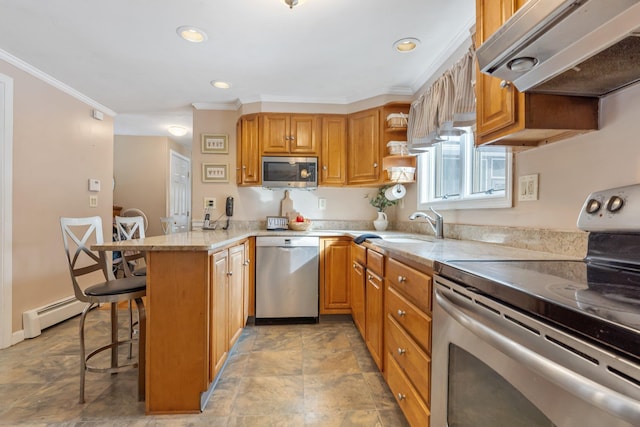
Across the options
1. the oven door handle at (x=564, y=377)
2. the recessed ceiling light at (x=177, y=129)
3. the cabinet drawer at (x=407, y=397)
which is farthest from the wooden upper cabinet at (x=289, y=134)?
the oven door handle at (x=564, y=377)

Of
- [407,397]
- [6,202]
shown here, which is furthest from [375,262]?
[6,202]

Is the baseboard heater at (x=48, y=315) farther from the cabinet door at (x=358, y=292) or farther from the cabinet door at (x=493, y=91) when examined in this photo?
the cabinet door at (x=493, y=91)

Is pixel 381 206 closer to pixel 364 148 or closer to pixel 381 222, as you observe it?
pixel 381 222

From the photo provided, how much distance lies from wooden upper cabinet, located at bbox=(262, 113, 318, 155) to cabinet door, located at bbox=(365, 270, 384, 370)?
1.66m

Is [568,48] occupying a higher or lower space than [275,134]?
lower

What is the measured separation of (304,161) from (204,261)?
72.3 inches

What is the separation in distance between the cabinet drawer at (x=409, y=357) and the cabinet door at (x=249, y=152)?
2.14 metres

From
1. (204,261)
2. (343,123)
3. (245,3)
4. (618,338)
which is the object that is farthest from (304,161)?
(618,338)

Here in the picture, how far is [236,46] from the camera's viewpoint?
222cm

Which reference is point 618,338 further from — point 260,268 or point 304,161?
point 304,161

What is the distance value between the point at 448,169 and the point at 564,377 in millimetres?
2162

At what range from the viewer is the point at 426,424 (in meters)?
1.15

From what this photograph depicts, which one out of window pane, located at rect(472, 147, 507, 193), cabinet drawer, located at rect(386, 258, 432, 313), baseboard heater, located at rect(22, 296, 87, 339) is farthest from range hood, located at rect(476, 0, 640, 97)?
baseboard heater, located at rect(22, 296, 87, 339)

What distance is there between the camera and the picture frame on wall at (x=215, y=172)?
11.3ft
